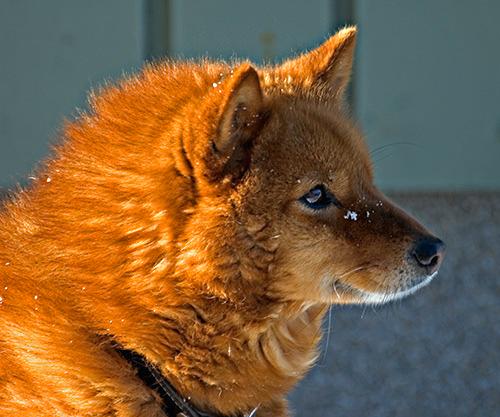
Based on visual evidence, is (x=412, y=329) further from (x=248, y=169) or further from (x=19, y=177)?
(x=248, y=169)

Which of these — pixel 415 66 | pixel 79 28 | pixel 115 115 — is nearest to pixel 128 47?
pixel 79 28

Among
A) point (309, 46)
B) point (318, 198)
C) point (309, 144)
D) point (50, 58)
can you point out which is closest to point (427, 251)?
point (318, 198)

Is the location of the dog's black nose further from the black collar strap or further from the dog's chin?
the black collar strap

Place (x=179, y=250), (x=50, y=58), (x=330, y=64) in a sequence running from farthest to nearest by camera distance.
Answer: (x=50, y=58) < (x=330, y=64) < (x=179, y=250)

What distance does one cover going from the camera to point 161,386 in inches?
117

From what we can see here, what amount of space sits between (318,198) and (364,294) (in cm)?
38

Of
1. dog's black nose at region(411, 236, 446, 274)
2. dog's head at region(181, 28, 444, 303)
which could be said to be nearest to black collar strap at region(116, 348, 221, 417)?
dog's head at region(181, 28, 444, 303)

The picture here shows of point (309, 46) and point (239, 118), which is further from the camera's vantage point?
point (309, 46)

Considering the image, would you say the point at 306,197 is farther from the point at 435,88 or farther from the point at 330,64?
the point at 435,88

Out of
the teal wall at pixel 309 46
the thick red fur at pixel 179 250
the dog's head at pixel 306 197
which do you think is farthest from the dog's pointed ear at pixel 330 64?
the teal wall at pixel 309 46

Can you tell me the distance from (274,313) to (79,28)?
503 centimetres

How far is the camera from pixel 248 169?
10.1 ft

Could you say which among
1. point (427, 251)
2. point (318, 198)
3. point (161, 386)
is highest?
point (318, 198)

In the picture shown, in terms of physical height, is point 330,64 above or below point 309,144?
above
